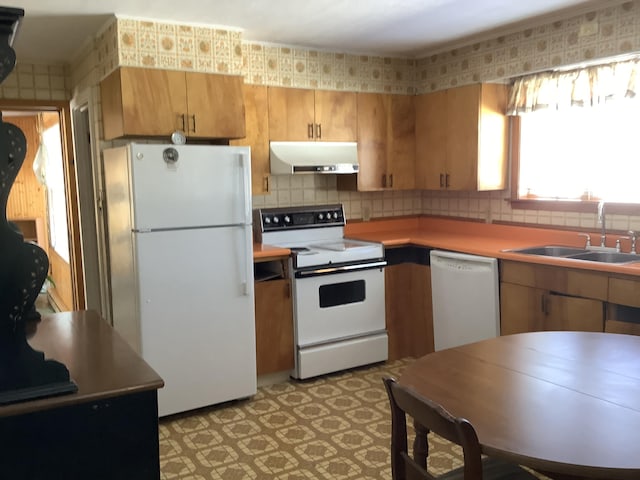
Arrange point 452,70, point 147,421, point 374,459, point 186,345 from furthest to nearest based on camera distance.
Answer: point 452,70 → point 186,345 → point 374,459 → point 147,421

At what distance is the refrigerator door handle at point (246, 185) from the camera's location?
3439mm

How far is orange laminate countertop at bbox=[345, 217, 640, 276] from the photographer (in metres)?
3.24

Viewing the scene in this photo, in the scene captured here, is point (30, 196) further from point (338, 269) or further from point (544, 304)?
point (544, 304)

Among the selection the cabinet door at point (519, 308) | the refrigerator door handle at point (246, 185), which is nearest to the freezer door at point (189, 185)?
the refrigerator door handle at point (246, 185)

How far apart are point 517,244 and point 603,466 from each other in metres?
2.79

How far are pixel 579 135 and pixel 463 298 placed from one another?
53.0 inches

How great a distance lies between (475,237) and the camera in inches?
174

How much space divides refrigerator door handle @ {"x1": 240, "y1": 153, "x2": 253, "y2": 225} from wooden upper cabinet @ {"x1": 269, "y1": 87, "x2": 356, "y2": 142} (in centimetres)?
71

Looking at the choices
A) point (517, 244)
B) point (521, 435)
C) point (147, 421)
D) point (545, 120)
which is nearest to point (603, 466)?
point (521, 435)

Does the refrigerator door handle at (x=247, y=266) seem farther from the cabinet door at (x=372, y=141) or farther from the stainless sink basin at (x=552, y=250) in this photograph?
the stainless sink basin at (x=552, y=250)

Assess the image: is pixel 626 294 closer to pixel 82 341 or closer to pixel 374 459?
pixel 374 459

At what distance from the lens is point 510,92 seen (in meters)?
4.18

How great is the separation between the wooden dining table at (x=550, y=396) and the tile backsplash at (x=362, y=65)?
1807 mm

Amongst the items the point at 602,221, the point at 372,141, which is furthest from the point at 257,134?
the point at 602,221
